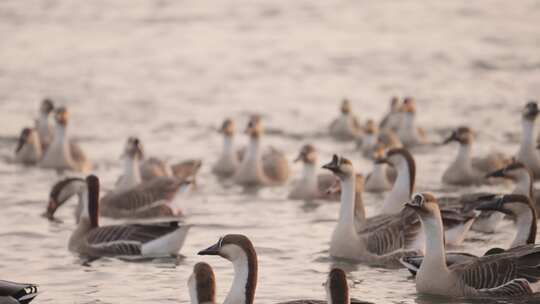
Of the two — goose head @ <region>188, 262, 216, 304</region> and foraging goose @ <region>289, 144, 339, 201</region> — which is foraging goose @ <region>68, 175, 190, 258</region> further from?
goose head @ <region>188, 262, 216, 304</region>

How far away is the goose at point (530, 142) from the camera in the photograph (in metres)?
20.7

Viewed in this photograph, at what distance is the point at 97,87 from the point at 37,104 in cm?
194

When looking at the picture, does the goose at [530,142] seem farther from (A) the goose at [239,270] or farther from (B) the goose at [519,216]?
(A) the goose at [239,270]

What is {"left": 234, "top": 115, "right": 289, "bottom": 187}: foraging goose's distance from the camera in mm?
21828

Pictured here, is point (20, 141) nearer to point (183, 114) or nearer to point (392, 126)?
point (183, 114)

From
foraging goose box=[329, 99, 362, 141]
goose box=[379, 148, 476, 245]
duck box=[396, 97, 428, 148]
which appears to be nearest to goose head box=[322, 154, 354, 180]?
goose box=[379, 148, 476, 245]

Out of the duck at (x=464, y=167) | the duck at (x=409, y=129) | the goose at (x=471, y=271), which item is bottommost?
the goose at (x=471, y=271)

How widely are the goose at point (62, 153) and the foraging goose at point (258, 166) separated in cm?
274

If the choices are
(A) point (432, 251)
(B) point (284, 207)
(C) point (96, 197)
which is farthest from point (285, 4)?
(A) point (432, 251)

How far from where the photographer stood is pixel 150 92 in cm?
2980

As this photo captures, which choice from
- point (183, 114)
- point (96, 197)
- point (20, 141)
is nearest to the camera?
point (96, 197)

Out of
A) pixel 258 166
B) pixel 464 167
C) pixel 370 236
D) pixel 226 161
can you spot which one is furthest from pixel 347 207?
pixel 226 161

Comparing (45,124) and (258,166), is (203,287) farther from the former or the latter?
(45,124)

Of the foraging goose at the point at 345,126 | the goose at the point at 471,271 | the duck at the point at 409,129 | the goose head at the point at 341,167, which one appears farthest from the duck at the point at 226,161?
the goose at the point at 471,271
